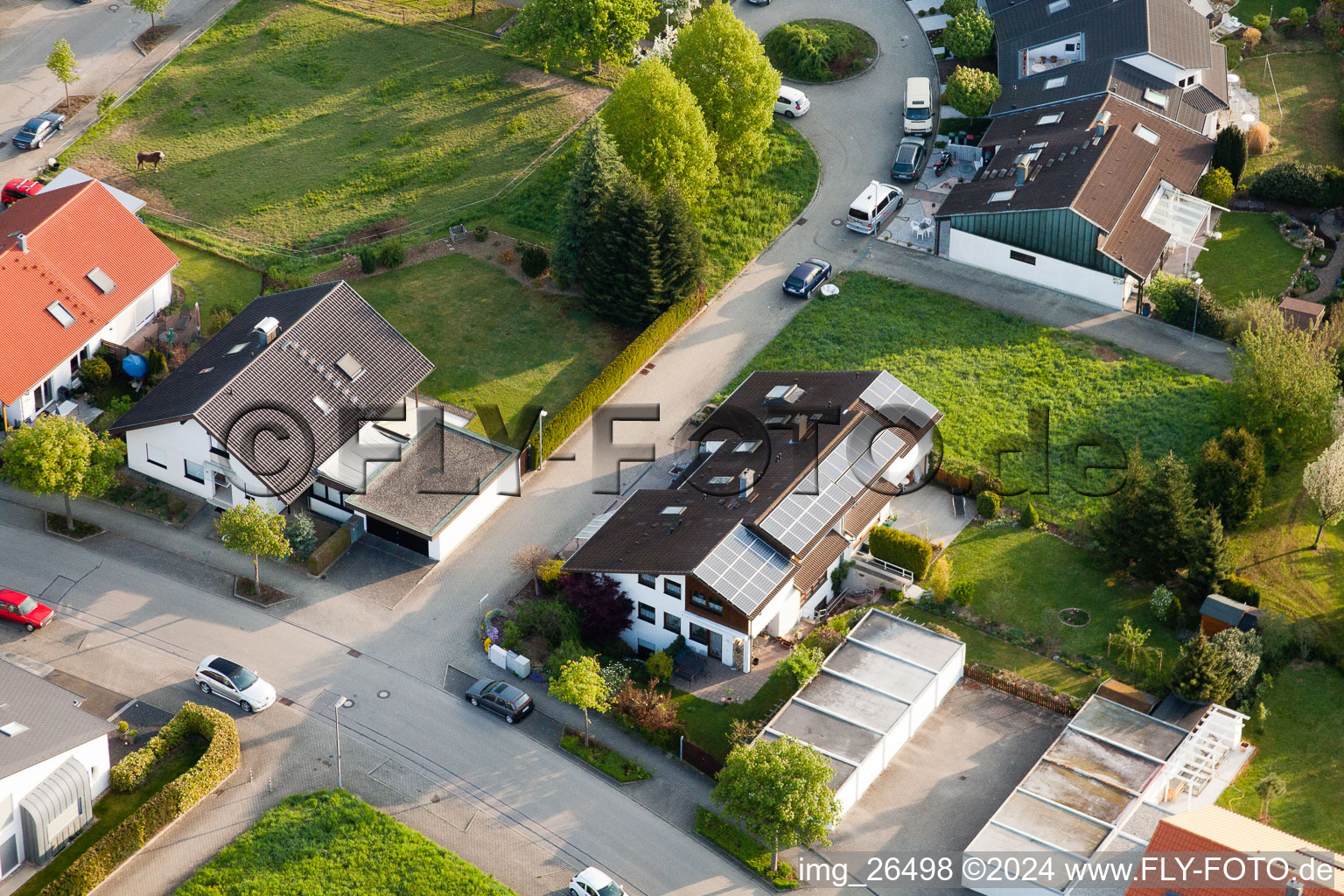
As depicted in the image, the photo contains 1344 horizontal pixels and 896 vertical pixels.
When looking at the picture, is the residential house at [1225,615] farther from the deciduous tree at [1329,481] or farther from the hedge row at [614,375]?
the hedge row at [614,375]

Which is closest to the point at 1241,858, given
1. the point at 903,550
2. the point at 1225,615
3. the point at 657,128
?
the point at 1225,615

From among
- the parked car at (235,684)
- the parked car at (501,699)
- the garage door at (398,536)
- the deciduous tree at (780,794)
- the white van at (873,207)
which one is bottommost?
the deciduous tree at (780,794)

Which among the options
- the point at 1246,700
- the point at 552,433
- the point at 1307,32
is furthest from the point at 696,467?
the point at 1307,32

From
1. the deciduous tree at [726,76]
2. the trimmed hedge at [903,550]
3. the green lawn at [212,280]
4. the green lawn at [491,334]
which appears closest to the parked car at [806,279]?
the deciduous tree at [726,76]

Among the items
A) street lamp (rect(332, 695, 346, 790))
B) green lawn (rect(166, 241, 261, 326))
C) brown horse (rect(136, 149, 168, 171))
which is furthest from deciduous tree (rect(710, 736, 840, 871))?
brown horse (rect(136, 149, 168, 171))

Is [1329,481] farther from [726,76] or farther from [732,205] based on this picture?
[726,76]

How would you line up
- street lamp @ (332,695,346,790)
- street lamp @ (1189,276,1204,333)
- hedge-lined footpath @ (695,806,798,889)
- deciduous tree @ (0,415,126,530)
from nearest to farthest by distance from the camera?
hedge-lined footpath @ (695,806,798,889), street lamp @ (332,695,346,790), deciduous tree @ (0,415,126,530), street lamp @ (1189,276,1204,333)

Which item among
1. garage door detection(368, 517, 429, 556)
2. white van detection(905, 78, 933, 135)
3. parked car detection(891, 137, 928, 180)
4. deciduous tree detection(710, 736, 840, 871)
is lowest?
deciduous tree detection(710, 736, 840, 871)

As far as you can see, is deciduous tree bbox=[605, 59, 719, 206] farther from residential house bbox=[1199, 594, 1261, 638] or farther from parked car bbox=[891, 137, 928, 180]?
residential house bbox=[1199, 594, 1261, 638]
